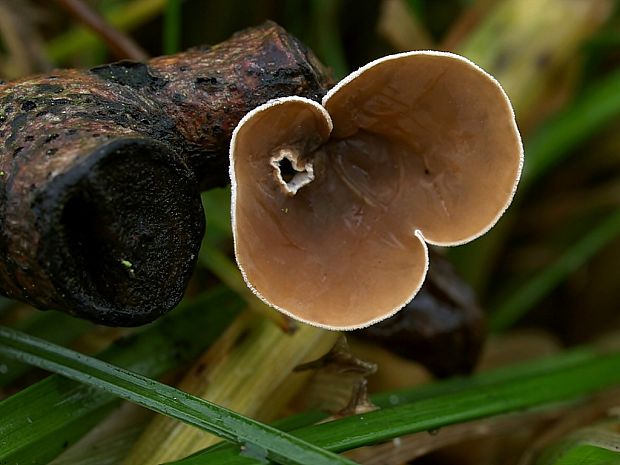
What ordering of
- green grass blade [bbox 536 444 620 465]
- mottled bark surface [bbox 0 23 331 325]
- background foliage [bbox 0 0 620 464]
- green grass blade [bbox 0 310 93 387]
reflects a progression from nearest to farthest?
mottled bark surface [bbox 0 23 331 325] → green grass blade [bbox 536 444 620 465] → background foliage [bbox 0 0 620 464] → green grass blade [bbox 0 310 93 387]

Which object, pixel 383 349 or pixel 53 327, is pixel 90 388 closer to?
pixel 53 327

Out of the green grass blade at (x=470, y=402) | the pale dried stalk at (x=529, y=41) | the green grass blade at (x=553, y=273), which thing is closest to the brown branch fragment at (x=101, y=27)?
the pale dried stalk at (x=529, y=41)

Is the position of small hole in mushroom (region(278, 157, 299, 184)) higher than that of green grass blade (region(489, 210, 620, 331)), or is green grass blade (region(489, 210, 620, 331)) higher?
small hole in mushroom (region(278, 157, 299, 184))

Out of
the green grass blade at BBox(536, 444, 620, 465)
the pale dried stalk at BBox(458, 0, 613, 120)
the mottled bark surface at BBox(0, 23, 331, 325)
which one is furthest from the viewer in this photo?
the pale dried stalk at BBox(458, 0, 613, 120)

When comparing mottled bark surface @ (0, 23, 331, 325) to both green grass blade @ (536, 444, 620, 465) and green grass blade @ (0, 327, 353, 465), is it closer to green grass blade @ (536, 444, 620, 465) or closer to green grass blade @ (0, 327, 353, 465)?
green grass blade @ (0, 327, 353, 465)

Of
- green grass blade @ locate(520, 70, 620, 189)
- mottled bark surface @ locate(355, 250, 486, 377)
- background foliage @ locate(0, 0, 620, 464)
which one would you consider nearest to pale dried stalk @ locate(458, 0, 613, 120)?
background foliage @ locate(0, 0, 620, 464)

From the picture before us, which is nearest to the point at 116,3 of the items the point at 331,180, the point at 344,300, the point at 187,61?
the point at 187,61
